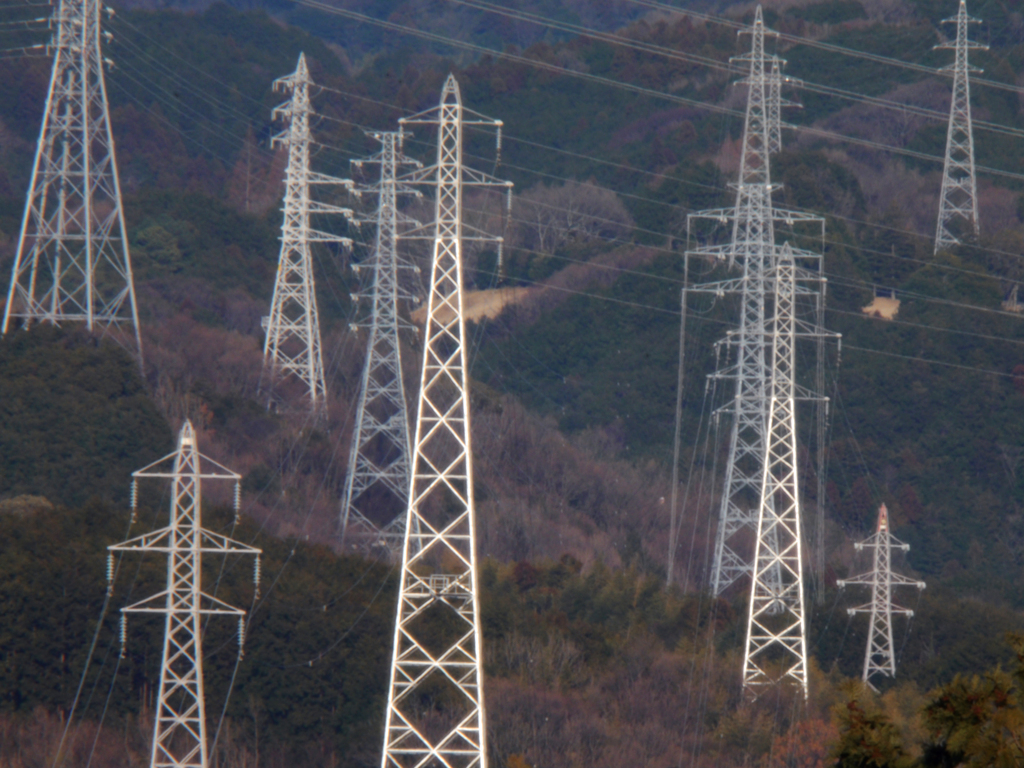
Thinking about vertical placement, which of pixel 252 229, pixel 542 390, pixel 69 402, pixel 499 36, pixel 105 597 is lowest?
pixel 105 597

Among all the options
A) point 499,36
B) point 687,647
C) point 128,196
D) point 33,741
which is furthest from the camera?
point 499,36

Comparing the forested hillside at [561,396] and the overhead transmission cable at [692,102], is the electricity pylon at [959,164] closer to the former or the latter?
the forested hillside at [561,396]

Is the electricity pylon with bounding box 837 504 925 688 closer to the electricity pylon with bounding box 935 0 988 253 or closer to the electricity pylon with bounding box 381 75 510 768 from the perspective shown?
the electricity pylon with bounding box 381 75 510 768

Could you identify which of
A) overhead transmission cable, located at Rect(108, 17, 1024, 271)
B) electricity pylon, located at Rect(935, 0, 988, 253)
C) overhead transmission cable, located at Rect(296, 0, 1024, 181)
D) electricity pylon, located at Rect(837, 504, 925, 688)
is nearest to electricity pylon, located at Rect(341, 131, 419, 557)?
electricity pylon, located at Rect(837, 504, 925, 688)

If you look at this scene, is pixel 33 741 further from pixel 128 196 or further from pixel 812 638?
pixel 128 196

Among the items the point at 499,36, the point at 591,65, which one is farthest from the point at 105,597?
the point at 499,36
